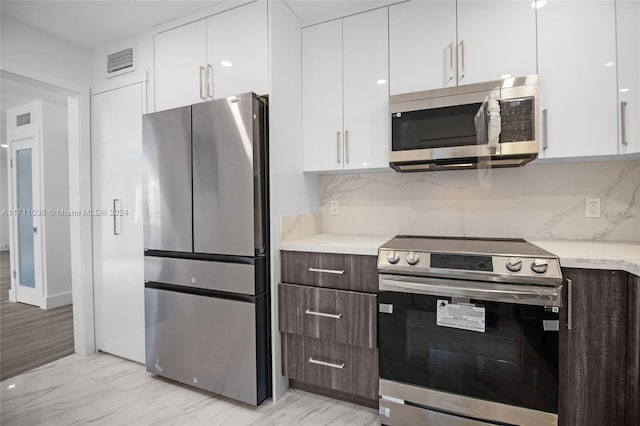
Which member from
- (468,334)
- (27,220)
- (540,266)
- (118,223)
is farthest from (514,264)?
(27,220)

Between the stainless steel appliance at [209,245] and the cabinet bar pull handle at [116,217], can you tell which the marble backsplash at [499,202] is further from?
the cabinet bar pull handle at [116,217]

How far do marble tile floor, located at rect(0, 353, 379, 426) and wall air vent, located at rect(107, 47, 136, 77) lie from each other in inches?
90.3

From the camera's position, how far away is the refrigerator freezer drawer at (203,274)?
5.94 feet

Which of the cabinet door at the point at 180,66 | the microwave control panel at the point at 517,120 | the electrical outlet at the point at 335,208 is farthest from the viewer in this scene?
the electrical outlet at the point at 335,208

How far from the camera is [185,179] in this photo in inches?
78.0

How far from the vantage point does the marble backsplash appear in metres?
1.80

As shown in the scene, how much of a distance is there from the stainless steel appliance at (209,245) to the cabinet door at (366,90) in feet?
1.95

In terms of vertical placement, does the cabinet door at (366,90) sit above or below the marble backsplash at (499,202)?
above

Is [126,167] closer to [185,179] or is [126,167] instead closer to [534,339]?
[185,179]

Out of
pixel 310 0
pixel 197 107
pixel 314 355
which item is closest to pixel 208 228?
pixel 197 107

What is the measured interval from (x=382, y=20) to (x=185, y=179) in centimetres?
162

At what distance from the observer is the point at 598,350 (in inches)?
53.4

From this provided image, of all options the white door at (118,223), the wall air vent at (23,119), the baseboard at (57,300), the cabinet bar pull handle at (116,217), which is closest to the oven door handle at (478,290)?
the white door at (118,223)

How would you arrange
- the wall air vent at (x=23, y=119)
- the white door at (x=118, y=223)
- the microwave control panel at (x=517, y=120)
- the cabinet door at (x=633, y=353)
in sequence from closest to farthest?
1. the cabinet door at (x=633, y=353)
2. the microwave control panel at (x=517, y=120)
3. the white door at (x=118, y=223)
4. the wall air vent at (x=23, y=119)
